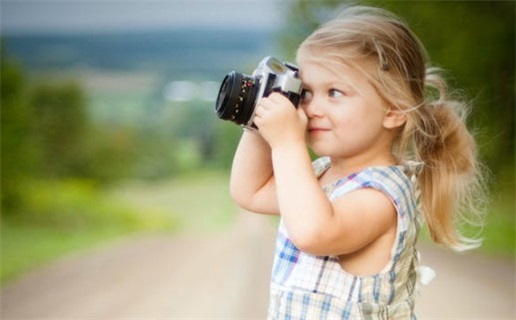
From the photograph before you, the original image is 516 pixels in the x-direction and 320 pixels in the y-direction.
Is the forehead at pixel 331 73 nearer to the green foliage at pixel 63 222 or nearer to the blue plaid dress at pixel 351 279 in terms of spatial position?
the blue plaid dress at pixel 351 279

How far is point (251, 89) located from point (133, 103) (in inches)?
50.8

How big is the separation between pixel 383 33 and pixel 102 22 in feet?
4.46

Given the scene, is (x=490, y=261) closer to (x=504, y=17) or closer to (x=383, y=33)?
(x=504, y=17)

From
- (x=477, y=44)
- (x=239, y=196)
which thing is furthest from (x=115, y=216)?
(x=239, y=196)

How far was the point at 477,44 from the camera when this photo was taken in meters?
2.07

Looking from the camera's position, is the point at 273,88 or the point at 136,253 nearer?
the point at 273,88

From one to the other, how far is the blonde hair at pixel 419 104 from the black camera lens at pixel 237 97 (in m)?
0.08

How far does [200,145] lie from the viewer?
6.56 feet

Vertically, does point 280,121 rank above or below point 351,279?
above

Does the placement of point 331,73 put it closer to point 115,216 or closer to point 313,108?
point 313,108

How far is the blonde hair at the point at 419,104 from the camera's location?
32.5 inches

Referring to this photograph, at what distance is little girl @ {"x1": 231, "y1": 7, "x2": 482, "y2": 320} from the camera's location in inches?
30.5

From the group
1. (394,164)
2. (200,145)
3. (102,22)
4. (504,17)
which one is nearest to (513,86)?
(504,17)

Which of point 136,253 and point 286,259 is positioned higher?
point 286,259
